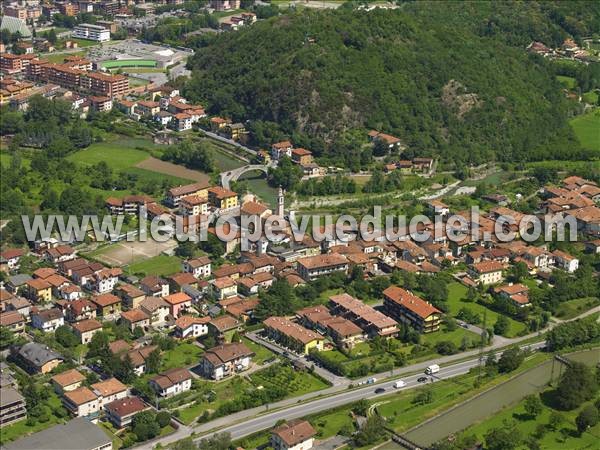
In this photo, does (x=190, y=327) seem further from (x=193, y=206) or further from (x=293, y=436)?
(x=193, y=206)

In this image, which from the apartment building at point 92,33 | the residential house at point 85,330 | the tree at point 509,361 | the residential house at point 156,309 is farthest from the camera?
the apartment building at point 92,33

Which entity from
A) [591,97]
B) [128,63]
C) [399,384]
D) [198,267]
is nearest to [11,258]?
[198,267]

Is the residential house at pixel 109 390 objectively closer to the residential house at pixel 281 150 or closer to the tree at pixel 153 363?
the tree at pixel 153 363

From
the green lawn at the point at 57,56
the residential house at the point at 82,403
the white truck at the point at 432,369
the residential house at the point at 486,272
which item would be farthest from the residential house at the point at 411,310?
the green lawn at the point at 57,56

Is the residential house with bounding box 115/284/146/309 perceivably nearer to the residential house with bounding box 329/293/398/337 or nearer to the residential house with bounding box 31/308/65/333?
the residential house with bounding box 31/308/65/333

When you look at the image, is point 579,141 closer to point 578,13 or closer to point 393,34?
point 393,34

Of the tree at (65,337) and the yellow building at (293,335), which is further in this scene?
the tree at (65,337)

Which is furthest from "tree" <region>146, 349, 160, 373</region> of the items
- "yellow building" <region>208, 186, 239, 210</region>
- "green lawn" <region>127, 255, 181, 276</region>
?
"yellow building" <region>208, 186, 239, 210</region>
